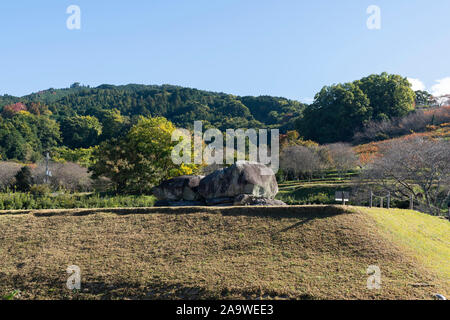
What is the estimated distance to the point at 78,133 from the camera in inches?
2842

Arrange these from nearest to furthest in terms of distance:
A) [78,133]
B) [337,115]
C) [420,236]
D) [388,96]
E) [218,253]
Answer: [218,253] < [420,236] < [388,96] < [337,115] < [78,133]

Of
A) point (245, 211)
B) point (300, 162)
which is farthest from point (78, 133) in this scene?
A: point (245, 211)

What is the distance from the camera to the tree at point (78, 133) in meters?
70.2

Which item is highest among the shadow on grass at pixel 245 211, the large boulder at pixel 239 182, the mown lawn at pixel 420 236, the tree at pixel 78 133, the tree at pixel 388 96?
the tree at pixel 388 96

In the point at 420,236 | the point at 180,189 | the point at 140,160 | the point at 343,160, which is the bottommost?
the point at 420,236

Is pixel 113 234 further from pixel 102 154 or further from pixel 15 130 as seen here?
pixel 15 130

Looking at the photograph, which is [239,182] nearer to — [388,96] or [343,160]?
[343,160]

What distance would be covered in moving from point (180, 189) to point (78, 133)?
198 ft

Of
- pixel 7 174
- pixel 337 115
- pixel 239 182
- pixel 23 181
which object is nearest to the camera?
pixel 239 182

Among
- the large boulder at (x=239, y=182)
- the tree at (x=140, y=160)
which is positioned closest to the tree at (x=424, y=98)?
the tree at (x=140, y=160)

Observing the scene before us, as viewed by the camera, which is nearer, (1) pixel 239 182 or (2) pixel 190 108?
(1) pixel 239 182

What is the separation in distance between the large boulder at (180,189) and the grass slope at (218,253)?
393 cm

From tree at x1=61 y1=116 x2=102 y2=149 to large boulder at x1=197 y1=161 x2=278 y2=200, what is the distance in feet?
187

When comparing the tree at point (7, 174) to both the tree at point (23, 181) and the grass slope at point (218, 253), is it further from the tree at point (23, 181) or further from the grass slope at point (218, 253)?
the grass slope at point (218, 253)
